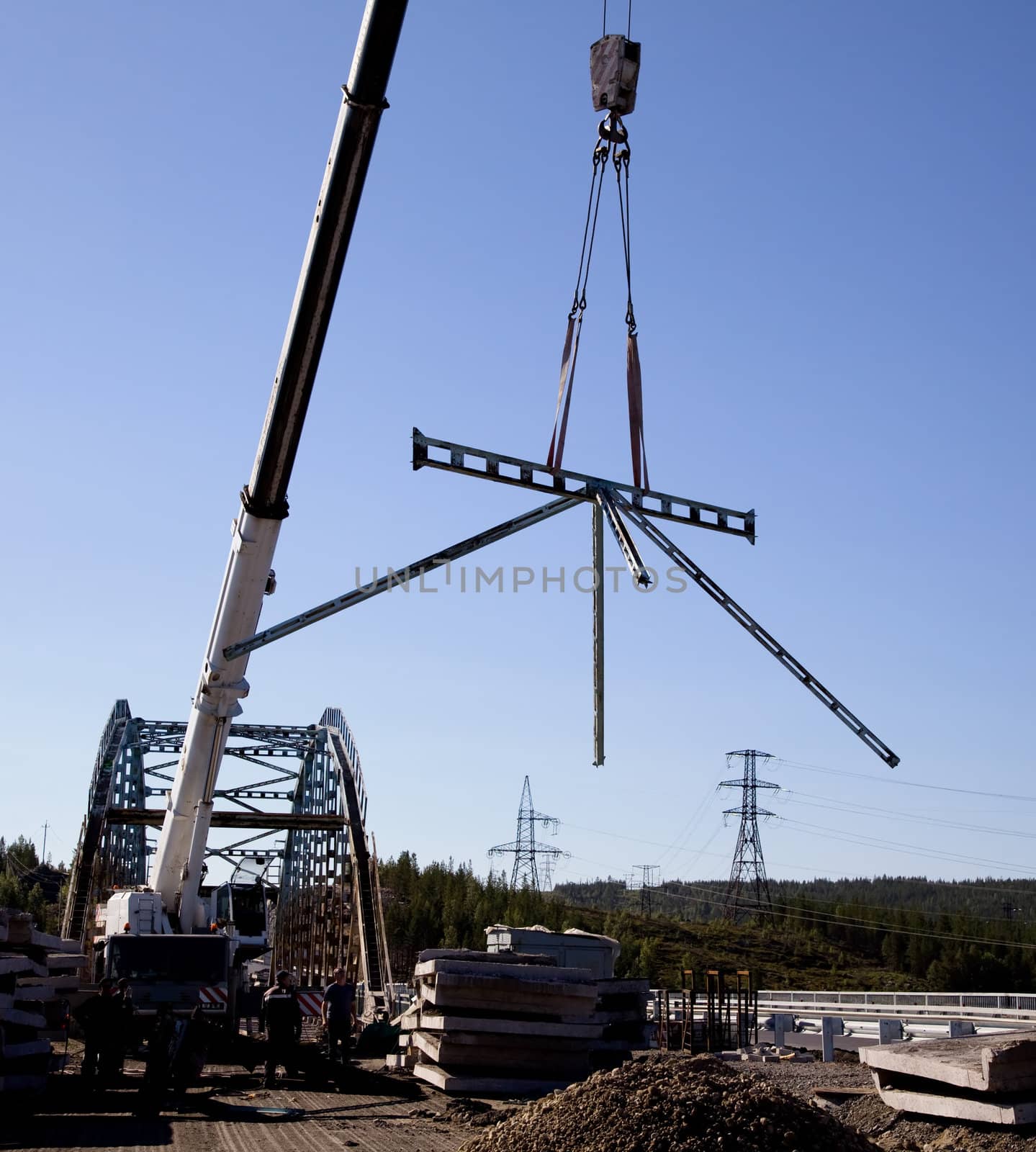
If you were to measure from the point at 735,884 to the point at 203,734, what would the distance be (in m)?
84.0

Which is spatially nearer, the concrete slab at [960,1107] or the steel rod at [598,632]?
the concrete slab at [960,1107]

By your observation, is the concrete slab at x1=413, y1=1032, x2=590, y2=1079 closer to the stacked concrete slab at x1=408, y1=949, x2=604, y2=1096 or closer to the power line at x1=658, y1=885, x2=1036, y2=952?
the stacked concrete slab at x1=408, y1=949, x2=604, y2=1096

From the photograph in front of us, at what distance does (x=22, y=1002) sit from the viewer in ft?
57.8

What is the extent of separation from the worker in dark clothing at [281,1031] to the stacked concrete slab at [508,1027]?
220cm

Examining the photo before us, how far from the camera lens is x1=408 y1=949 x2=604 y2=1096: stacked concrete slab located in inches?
626

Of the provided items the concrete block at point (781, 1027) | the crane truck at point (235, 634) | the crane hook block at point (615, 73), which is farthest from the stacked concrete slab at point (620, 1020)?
the crane hook block at point (615, 73)

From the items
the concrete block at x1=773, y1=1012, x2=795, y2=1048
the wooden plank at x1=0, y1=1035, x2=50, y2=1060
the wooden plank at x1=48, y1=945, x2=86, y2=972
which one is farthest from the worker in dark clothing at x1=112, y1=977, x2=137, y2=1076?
the concrete block at x1=773, y1=1012, x2=795, y2=1048

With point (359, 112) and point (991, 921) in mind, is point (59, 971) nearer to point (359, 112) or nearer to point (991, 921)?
point (359, 112)

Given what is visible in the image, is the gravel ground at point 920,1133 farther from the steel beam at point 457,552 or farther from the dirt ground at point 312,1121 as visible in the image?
the steel beam at point 457,552

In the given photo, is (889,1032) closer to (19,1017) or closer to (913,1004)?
(19,1017)

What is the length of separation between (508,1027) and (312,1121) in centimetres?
279

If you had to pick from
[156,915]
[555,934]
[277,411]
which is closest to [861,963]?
[555,934]

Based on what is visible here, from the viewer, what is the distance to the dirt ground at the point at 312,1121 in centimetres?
1188

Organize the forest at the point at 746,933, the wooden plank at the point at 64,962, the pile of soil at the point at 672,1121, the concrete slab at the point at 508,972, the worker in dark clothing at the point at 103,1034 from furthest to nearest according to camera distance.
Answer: the forest at the point at 746,933 → the wooden plank at the point at 64,962 → the worker in dark clothing at the point at 103,1034 → the concrete slab at the point at 508,972 → the pile of soil at the point at 672,1121
